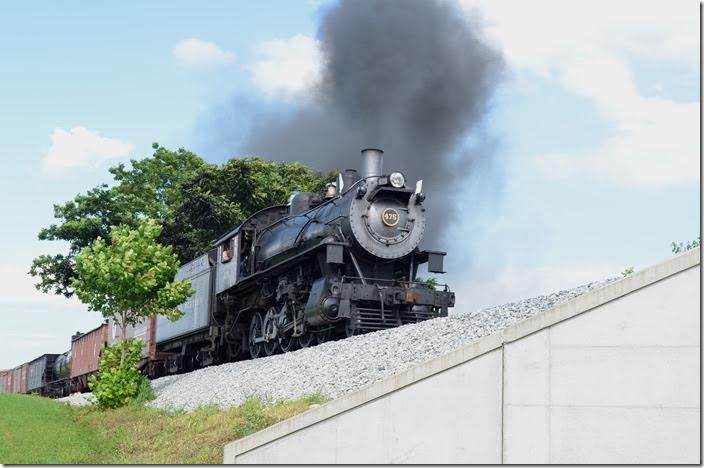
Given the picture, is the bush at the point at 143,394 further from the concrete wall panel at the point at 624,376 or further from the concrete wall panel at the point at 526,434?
the concrete wall panel at the point at 624,376

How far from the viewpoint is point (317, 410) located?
27.1 feet

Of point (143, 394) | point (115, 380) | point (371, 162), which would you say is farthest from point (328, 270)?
point (115, 380)

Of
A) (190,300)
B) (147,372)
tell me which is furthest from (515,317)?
(147,372)

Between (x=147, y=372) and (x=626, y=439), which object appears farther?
(x=147, y=372)

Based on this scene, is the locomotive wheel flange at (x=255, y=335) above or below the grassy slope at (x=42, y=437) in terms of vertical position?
above

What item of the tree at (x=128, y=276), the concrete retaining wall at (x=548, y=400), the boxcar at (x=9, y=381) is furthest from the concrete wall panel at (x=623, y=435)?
the boxcar at (x=9, y=381)

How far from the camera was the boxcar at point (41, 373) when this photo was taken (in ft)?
129

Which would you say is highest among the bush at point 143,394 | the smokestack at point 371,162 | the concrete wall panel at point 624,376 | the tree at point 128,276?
the smokestack at point 371,162

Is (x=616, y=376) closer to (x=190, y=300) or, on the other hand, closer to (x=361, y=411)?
(x=361, y=411)

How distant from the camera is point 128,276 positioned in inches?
677

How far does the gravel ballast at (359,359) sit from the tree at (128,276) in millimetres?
2944

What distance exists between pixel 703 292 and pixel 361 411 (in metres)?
3.51

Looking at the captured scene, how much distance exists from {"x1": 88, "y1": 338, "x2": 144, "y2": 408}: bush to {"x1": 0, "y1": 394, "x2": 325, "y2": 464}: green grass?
4.70 feet

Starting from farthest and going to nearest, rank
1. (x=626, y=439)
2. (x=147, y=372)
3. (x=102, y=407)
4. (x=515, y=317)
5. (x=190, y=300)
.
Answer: (x=147, y=372), (x=190, y=300), (x=102, y=407), (x=515, y=317), (x=626, y=439)
